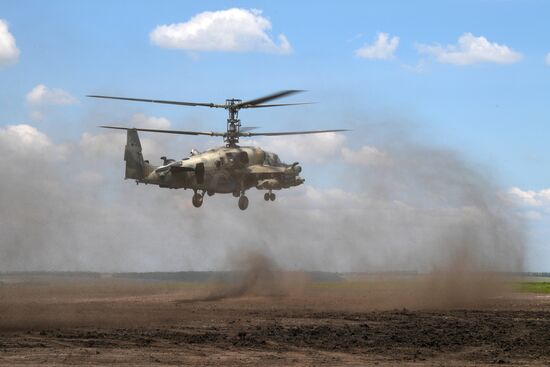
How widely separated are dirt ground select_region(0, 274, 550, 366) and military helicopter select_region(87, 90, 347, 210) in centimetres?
683

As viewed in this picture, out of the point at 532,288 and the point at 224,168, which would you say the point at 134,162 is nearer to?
the point at 224,168

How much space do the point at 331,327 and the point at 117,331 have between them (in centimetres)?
978

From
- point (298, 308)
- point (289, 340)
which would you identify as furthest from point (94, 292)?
point (289, 340)

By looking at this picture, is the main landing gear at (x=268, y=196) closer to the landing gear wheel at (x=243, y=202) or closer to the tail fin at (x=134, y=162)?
the landing gear wheel at (x=243, y=202)

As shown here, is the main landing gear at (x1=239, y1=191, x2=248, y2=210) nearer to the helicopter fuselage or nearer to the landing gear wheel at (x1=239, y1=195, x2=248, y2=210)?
the landing gear wheel at (x1=239, y1=195, x2=248, y2=210)

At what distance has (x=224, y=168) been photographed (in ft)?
173

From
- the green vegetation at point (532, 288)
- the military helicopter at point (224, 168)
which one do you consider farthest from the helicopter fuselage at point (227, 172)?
the green vegetation at point (532, 288)

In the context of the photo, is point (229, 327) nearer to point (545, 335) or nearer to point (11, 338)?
point (11, 338)

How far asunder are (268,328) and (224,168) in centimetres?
1298

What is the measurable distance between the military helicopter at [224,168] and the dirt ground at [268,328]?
6.83 m

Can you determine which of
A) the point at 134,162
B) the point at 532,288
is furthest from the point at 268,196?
the point at 532,288

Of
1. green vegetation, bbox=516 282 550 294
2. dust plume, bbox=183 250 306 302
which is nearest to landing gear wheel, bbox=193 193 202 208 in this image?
dust plume, bbox=183 250 306 302

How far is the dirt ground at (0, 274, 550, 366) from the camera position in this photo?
111 ft

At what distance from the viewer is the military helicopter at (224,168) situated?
50.8 metres
